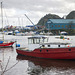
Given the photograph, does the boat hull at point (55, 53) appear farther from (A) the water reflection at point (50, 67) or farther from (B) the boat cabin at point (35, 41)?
(B) the boat cabin at point (35, 41)

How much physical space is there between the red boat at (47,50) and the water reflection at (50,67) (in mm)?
827

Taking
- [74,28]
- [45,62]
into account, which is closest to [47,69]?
[45,62]

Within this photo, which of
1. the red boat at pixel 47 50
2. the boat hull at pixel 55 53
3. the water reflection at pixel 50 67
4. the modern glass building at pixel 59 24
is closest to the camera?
the water reflection at pixel 50 67

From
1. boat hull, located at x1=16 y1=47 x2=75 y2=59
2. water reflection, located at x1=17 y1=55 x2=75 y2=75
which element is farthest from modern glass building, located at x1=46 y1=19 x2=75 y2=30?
water reflection, located at x1=17 y1=55 x2=75 y2=75

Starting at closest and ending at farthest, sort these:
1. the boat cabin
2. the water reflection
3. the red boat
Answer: the water reflection
the red boat
the boat cabin

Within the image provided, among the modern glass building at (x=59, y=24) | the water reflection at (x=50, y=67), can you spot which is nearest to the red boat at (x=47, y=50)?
the water reflection at (x=50, y=67)

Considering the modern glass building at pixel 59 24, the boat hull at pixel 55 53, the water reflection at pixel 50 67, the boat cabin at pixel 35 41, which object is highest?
the modern glass building at pixel 59 24

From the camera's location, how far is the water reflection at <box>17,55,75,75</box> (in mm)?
22078

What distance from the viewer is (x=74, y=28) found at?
582 feet

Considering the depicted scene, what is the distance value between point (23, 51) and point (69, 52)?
31.4 feet

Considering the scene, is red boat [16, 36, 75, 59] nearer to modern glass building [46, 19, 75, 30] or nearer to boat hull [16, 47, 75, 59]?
boat hull [16, 47, 75, 59]

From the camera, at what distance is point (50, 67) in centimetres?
2470

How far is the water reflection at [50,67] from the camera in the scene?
72.4 feet

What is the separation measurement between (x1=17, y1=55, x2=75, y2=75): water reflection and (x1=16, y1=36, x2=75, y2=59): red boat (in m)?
0.83
